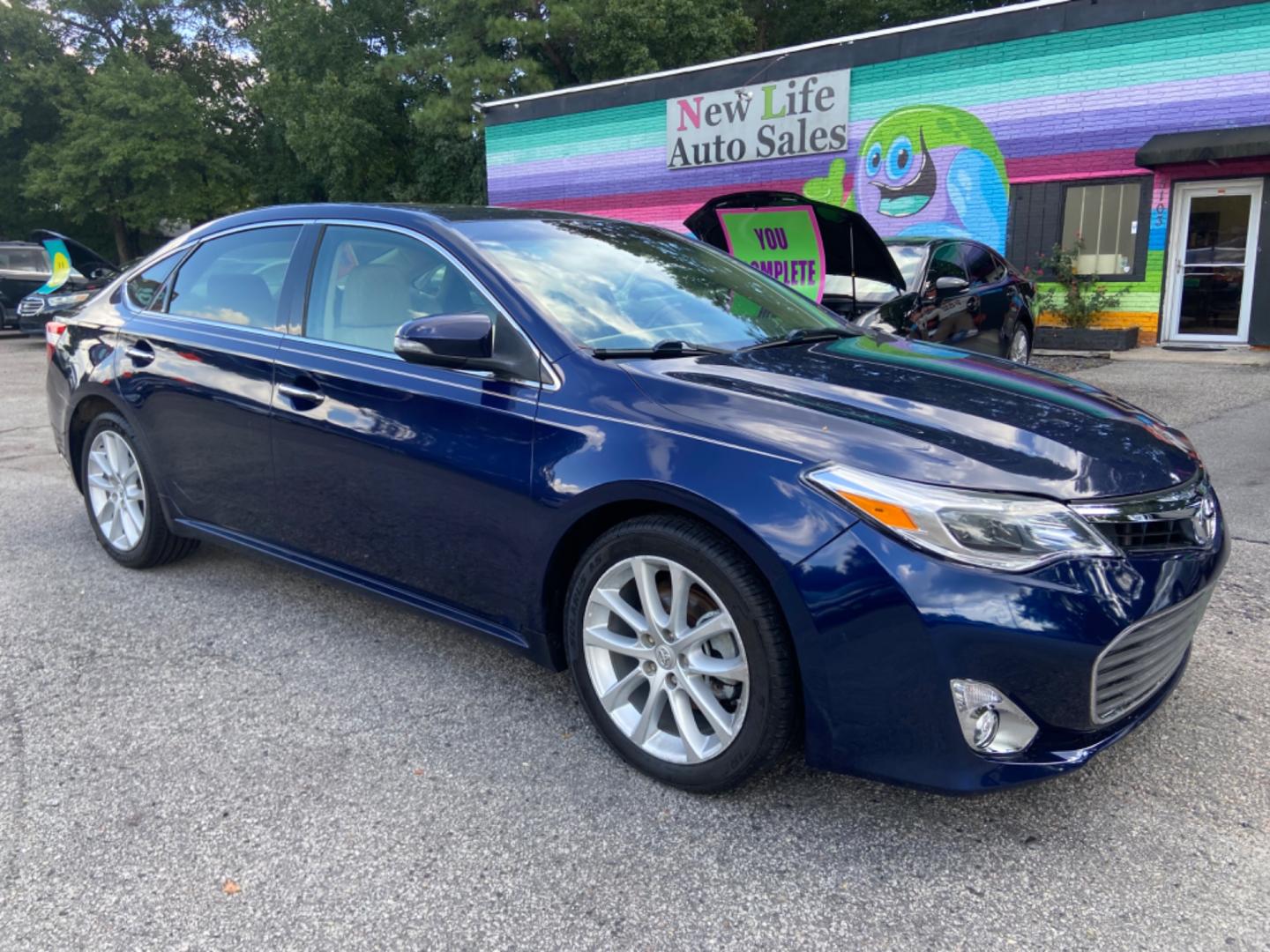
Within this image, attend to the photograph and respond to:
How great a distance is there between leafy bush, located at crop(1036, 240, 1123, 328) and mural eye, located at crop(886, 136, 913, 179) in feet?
8.59

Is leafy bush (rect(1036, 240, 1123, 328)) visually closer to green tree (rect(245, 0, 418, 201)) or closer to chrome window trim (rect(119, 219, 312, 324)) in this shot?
chrome window trim (rect(119, 219, 312, 324))

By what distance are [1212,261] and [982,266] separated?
6316 mm

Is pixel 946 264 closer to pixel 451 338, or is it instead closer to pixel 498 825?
pixel 451 338

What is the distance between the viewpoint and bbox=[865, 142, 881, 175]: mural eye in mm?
15180

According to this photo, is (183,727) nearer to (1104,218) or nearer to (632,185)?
(1104,218)

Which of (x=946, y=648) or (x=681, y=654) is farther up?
(x=946, y=648)

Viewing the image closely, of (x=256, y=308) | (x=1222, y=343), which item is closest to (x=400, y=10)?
(x=1222, y=343)

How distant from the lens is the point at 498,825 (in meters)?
2.56

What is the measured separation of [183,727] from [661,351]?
195cm

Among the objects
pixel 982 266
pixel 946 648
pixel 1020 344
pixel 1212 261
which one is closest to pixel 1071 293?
pixel 1212 261

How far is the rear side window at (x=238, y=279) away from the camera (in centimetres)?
378

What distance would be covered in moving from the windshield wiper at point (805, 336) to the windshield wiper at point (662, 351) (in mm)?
150

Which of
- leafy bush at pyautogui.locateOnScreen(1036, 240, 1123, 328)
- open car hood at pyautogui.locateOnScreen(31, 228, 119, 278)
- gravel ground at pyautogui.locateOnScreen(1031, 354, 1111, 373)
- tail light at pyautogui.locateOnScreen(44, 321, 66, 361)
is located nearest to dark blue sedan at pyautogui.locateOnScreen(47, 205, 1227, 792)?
tail light at pyautogui.locateOnScreen(44, 321, 66, 361)

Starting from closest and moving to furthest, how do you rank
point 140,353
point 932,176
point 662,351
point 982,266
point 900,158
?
point 662,351 < point 140,353 < point 982,266 < point 932,176 < point 900,158
